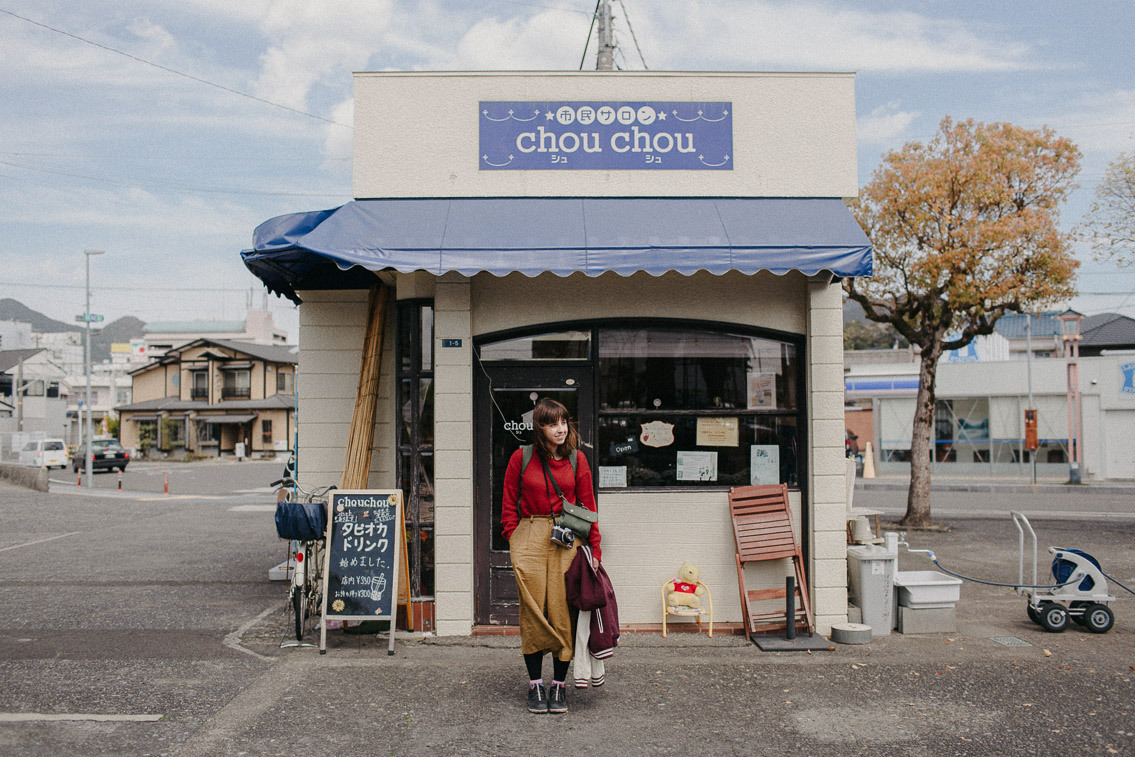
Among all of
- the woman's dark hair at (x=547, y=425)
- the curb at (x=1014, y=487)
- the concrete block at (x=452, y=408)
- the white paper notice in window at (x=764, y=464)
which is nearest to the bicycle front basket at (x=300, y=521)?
the concrete block at (x=452, y=408)

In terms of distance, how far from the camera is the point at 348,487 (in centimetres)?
741

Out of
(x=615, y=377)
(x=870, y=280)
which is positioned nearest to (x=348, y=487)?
(x=615, y=377)

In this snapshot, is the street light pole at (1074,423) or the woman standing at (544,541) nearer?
the woman standing at (544,541)

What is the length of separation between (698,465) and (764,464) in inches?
23.2

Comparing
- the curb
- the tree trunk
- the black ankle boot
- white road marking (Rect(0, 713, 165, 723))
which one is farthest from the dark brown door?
A: the curb

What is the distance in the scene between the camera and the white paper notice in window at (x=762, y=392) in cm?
737

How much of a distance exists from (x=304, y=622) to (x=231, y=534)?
8.08 meters

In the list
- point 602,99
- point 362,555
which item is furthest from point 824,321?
point 362,555

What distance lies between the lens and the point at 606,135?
Answer: 750cm

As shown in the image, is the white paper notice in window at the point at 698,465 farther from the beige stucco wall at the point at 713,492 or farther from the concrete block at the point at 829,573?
the concrete block at the point at 829,573

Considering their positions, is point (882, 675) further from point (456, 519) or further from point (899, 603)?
point (456, 519)

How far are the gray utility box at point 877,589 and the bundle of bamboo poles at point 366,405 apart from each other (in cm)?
444

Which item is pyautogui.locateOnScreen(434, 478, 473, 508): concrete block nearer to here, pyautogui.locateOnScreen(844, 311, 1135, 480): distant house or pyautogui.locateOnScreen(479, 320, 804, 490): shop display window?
pyautogui.locateOnScreen(479, 320, 804, 490): shop display window

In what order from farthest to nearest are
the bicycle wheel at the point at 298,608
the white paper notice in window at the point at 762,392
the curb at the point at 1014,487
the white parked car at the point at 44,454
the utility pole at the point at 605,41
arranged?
1. the white parked car at the point at 44,454
2. the curb at the point at 1014,487
3. the utility pole at the point at 605,41
4. the white paper notice in window at the point at 762,392
5. the bicycle wheel at the point at 298,608
